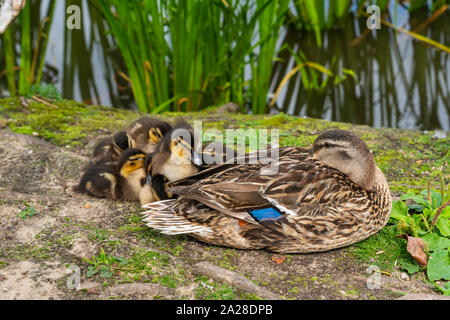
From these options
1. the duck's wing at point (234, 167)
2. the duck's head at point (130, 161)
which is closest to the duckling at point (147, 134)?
the duck's head at point (130, 161)

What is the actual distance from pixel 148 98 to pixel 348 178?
2.74 metres

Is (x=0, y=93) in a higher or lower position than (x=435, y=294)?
higher

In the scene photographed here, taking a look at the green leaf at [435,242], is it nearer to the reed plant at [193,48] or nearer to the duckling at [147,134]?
the duckling at [147,134]

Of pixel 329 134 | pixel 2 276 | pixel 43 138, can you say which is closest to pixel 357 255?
pixel 329 134

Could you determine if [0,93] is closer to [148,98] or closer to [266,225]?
[148,98]

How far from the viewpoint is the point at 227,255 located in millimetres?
2645

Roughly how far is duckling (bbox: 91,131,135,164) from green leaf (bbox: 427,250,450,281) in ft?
6.58

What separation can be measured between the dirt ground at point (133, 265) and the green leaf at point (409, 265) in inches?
1.7

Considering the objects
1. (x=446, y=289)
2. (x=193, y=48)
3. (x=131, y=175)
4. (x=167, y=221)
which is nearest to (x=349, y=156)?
(x=446, y=289)

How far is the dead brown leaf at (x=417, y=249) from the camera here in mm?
2543

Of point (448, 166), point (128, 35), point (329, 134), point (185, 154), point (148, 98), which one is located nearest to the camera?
point (329, 134)

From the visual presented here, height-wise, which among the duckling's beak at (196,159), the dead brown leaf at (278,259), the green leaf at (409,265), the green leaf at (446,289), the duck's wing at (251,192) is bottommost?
the green leaf at (446,289)

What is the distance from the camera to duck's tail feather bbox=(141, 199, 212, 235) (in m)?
2.64

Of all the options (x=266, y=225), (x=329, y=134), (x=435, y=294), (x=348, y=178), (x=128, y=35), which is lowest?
(x=435, y=294)
